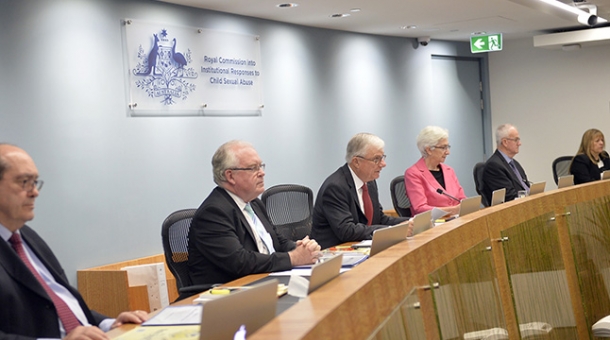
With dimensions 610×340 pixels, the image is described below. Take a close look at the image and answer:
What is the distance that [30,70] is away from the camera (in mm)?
5383

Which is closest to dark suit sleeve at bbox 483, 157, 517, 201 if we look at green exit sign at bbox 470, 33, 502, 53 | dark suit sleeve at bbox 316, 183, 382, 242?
dark suit sleeve at bbox 316, 183, 382, 242

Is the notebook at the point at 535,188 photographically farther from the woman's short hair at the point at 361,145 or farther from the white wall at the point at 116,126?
the white wall at the point at 116,126

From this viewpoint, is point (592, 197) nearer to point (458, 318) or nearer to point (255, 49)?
point (458, 318)

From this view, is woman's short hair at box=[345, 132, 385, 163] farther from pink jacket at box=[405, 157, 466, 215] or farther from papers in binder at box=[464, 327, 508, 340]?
papers in binder at box=[464, 327, 508, 340]

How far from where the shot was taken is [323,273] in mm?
2227

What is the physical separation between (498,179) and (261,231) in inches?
130

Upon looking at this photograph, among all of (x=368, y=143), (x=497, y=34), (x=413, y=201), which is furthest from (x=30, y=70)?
(x=497, y=34)

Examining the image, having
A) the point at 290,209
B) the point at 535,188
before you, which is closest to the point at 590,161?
the point at 535,188

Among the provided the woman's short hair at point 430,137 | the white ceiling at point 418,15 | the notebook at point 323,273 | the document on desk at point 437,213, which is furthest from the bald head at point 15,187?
the white ceiling at point 418,15

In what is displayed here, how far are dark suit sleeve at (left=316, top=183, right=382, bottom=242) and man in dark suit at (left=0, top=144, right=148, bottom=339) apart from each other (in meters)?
2.09

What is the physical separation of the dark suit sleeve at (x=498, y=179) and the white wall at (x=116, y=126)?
204 cm

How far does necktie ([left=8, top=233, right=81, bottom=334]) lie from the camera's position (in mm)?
2693

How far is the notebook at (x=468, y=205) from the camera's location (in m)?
4.29

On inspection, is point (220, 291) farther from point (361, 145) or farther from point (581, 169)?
point (581, 169)
